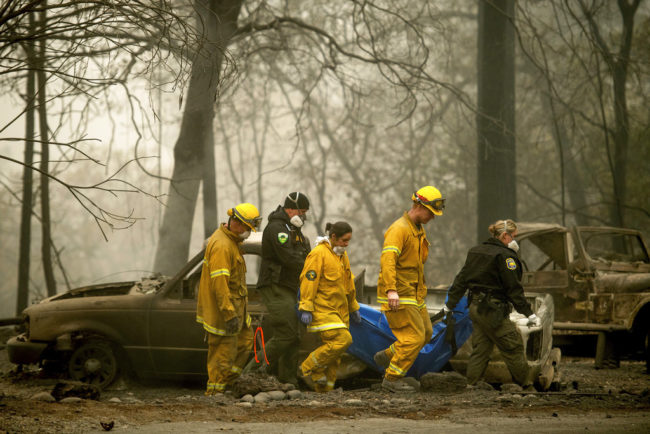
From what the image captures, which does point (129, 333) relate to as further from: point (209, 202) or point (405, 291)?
point (209, 202)

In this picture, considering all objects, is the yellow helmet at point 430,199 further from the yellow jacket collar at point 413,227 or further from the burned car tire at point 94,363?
the burned car tire at point 94,363

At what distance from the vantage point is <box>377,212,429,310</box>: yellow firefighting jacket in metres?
6.85

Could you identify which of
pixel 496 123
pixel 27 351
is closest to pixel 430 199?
pixel 27 351

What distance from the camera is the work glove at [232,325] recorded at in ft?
22.1

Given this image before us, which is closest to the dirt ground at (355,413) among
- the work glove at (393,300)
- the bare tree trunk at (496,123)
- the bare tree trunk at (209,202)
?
the work glove at (393,300)

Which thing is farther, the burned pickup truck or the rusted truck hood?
the burned pickup truck

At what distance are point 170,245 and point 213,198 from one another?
2572 millimetres

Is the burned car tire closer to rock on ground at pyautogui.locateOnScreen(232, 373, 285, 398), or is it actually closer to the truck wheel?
rock on ground at pyautogui.locateOnScreen(232, 373, 285, 398)

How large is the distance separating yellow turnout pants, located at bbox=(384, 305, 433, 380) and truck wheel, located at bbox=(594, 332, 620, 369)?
133 inches

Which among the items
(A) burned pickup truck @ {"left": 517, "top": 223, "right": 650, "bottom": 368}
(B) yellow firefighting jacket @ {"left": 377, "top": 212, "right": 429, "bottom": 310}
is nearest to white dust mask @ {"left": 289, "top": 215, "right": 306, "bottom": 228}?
(B) yellow firefighting jacket @ {"left": 377, "top": 212, "right": 429, "bottom": 310}

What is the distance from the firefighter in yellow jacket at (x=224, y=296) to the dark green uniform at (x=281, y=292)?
209mm

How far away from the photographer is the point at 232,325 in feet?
22.1

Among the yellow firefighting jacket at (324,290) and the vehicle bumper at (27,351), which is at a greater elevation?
the yellow firefighting jacket at (324,290)

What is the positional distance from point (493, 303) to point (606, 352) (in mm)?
A: 3194
